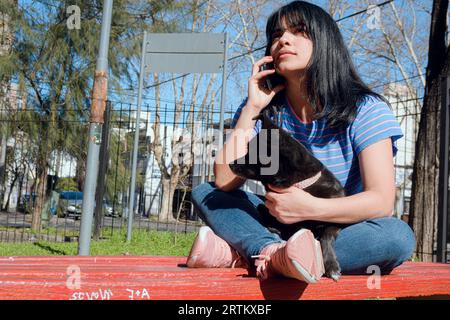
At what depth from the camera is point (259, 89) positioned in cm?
221

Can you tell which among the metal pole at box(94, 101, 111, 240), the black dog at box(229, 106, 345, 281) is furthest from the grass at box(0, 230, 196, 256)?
the black dog at box(229, 106, 345, 281)

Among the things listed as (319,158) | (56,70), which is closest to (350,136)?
(319,158)

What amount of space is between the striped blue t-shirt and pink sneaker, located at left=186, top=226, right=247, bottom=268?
0.51 meters

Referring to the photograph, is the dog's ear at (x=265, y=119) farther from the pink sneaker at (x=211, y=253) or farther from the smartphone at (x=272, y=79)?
the pink sneaker at (x=211, y=253)

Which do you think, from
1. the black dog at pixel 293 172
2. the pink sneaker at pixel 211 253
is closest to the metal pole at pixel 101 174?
the pink sneaker at pixel 211 253

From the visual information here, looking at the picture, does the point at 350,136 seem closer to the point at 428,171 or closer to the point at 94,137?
the point at 94,137

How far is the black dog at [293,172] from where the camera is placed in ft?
5.53

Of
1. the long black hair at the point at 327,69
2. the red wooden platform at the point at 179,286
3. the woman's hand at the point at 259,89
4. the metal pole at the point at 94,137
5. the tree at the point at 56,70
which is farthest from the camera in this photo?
the tree at the point at 56,70

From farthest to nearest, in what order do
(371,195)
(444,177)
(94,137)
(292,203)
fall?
(444,177) < (94,137) < (371,195) < (292,203)

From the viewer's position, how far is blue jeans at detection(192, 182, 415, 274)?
1.73m

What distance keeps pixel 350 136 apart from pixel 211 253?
71 cm
